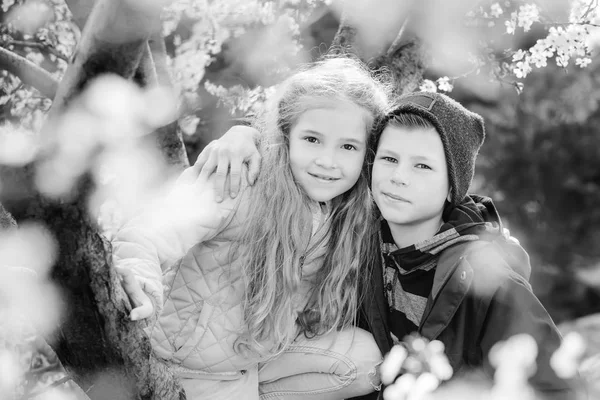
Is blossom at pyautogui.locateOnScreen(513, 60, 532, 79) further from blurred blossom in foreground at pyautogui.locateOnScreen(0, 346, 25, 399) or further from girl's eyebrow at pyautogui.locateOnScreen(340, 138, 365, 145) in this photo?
blurred blossom in foreground at pyautogui.locateOnScreen(0, 346, 25, 399)

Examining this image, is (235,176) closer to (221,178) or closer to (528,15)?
(221,178)

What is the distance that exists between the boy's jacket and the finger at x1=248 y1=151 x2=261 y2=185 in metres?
0.62

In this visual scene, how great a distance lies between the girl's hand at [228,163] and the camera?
189 centimetres

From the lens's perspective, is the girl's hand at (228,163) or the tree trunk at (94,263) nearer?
the tree trunk at (94,263)

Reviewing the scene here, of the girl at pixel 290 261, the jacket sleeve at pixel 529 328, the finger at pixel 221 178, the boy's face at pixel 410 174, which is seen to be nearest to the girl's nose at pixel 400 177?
the boy's face at pixel 410 174

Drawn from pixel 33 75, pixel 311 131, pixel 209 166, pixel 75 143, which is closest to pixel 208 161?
pixel 209 166

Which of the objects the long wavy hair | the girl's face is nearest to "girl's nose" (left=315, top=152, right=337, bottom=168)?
the girl's face

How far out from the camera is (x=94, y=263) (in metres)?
1.05

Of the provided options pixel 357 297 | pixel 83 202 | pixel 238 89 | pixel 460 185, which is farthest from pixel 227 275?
pixel 238 89

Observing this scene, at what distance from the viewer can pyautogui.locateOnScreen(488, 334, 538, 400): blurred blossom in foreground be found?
1.69 metres

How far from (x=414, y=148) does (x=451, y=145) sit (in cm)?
12

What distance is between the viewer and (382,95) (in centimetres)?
213

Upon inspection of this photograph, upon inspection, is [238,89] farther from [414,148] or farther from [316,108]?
[414,148]

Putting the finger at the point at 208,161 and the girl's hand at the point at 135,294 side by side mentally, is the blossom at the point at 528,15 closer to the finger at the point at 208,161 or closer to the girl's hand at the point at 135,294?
the finger at the point at 208,161
